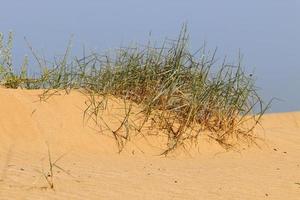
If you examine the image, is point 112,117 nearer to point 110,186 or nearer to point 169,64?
point 169,64

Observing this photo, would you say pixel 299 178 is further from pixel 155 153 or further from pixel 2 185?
pixel 2 185

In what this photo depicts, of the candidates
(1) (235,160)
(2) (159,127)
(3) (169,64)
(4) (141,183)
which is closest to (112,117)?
(2) (159,127)

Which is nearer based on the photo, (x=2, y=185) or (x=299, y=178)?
(x=2, y=185)

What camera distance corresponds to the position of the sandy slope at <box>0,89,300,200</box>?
227 inches

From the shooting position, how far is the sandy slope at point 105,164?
18.9 feet

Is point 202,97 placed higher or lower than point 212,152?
higher

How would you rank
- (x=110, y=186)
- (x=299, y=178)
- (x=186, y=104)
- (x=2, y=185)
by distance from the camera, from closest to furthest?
1. (x=2, y=185)
2. (x=110, y=186)
3. (x=299, y=178)
4. (x=186, y=104)

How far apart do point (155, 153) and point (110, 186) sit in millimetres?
2204

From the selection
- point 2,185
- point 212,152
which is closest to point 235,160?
point 212,152

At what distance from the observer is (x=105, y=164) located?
23.3ft

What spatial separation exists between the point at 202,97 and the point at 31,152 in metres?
2.66

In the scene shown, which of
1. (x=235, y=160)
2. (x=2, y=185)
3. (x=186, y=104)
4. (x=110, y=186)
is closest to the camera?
(x=2, y=185)

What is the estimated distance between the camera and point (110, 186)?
5.89 metres

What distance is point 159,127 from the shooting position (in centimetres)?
848
